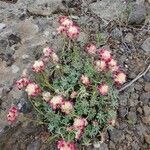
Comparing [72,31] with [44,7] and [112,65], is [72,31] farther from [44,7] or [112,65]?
[44,7]

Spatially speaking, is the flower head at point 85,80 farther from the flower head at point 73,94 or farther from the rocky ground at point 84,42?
the rocky ground at point 84,42

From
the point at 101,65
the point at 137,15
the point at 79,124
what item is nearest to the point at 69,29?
the point at 101,65

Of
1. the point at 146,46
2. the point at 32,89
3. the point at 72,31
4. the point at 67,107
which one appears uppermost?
the point at 72,31

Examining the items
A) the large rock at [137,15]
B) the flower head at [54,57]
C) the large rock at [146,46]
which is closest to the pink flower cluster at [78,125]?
the flower head at [54,57]

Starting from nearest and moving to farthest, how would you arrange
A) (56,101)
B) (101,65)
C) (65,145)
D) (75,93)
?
(65,145), (56,101), (101,65), (75,93)

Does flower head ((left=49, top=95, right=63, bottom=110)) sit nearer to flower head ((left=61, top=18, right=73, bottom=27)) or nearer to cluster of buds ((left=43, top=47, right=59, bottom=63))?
cluster of buds ((left=43, top=47, right=59, bottom=63))

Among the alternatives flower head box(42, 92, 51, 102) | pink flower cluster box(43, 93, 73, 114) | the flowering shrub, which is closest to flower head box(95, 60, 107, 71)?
the flowering shrub
